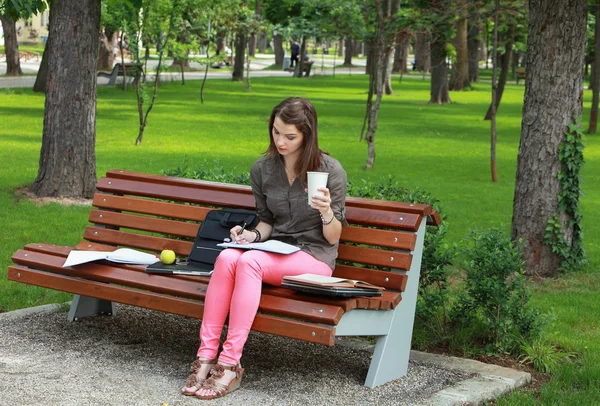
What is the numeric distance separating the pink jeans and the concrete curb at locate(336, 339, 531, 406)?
2.84 feet

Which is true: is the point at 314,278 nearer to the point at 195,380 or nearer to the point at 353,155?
the point at 195,380

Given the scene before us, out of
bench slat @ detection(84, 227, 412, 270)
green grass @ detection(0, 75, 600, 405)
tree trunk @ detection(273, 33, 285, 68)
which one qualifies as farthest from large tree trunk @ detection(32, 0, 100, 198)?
tree trunk @ detection(273, 33, 285, 68)

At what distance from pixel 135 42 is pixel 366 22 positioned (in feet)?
19.4

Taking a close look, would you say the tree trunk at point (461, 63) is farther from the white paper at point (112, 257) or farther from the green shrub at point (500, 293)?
the white paper at point (112, 257)

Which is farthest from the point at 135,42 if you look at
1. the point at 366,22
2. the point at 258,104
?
the point at 258,104

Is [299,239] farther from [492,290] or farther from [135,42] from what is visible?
[135,42]

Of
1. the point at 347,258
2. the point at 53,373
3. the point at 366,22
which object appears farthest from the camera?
the point at 366,22

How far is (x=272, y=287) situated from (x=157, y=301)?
1.85 feet

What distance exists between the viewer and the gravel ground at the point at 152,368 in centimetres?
457

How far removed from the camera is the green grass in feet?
22.0

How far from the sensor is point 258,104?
29.6 m

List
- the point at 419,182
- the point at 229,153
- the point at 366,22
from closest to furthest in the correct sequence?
1. the point at 419,182
2. the point at 229,153
3. the point at 366,22

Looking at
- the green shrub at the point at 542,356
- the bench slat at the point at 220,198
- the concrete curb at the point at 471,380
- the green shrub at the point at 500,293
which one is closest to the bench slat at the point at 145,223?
the bench slat at the point at 220,198

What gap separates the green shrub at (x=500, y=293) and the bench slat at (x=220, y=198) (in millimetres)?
700
